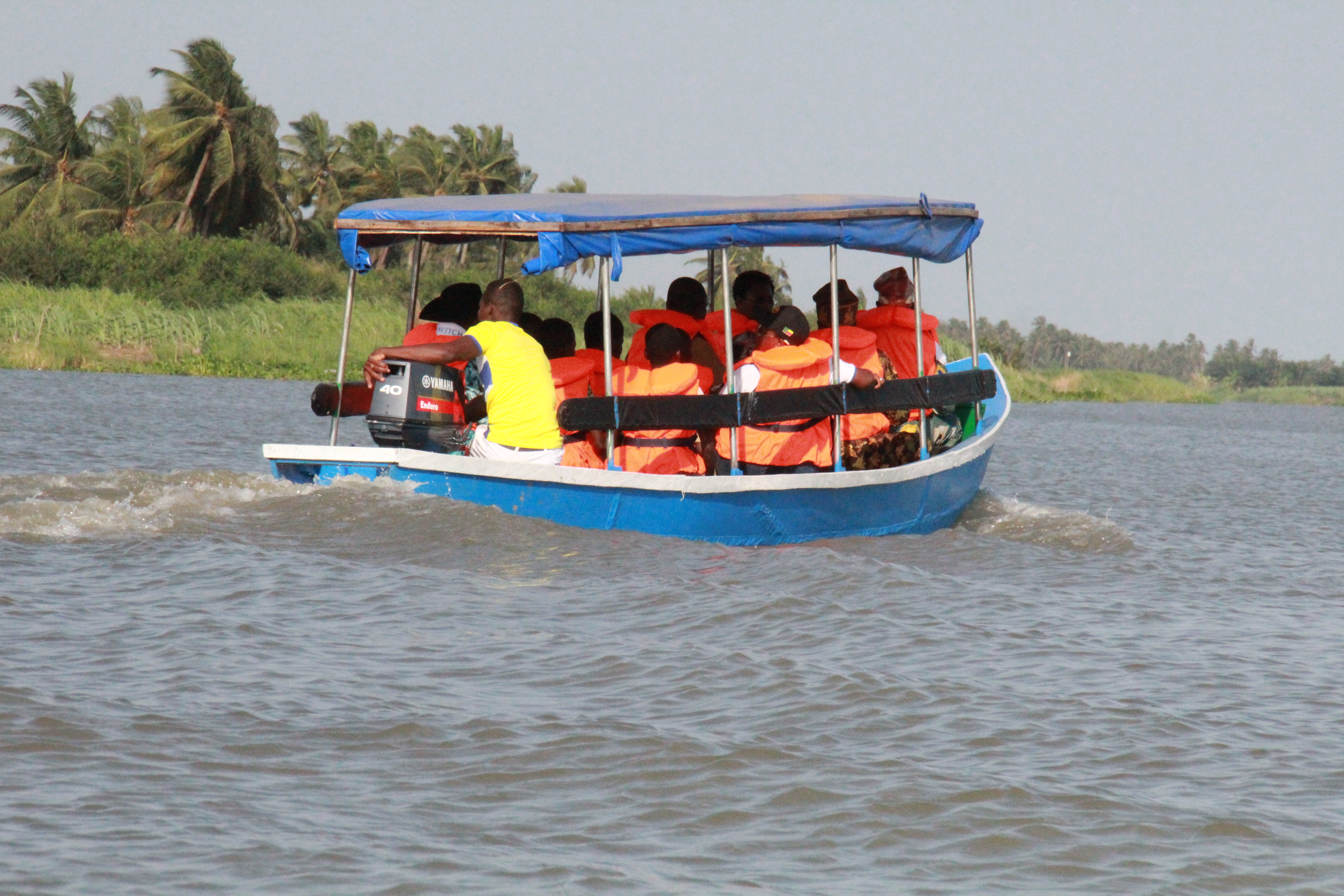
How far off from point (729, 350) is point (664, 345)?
38cm

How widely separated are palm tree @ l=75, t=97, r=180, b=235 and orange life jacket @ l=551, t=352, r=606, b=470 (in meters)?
31.8

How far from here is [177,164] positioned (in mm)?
37312

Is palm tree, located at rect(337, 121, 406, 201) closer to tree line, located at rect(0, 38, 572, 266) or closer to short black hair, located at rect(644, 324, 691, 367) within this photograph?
tree line, located at rect(0, 38, 572, 266)

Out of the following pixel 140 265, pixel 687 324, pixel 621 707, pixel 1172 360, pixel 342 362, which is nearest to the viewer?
pixel 621 707

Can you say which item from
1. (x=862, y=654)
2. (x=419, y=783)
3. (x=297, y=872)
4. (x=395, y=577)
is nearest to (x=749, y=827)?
(x=419, y=783)

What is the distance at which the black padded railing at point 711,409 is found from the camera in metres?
7.60

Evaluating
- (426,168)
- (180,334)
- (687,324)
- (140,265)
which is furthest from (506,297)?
(426,168)

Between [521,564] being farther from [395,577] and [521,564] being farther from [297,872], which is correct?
[297,872]

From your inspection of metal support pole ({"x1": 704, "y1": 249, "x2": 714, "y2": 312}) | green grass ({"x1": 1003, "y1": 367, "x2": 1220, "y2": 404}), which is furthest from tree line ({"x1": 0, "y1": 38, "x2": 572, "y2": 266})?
metal support pole ({"x1": 704, "y1": 249, "x2": 714, "y2": 312})

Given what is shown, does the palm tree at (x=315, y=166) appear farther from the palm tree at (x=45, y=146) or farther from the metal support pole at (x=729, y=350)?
the metal support pole at (x=729, y=350)

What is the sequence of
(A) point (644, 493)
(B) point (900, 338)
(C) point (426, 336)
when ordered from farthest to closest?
(B) point (900, 338) → (C) point (426, 336) → (A) point (644, 493)

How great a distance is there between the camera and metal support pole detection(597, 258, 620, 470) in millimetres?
7602

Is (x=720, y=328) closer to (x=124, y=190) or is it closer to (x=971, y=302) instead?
(x=971, y=302)

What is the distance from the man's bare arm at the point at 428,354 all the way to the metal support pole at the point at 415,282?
91 cm
